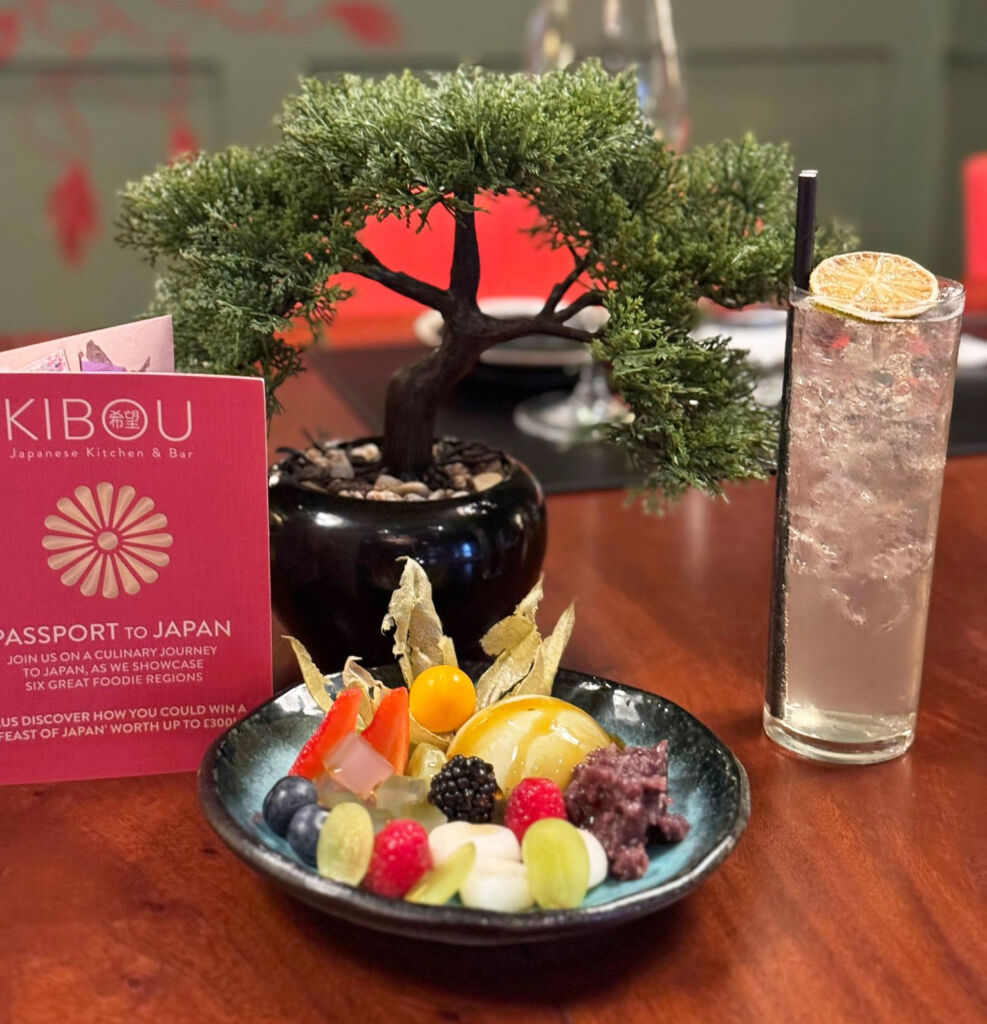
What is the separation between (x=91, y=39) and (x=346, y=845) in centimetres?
319

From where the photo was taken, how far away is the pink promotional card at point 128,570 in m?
0.83

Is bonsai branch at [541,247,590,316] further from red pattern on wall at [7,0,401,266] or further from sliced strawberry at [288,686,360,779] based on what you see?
red pattern on wall at [7,0,401,266]

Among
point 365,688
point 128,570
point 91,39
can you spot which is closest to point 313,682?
point 365,688

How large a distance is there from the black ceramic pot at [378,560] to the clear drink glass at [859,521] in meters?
0.21

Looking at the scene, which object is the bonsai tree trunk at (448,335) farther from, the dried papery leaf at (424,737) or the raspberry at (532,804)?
the raspberry at (532,804)

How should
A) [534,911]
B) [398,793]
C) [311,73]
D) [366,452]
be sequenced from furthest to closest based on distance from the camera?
[311,73]
[366,452]
[398,793]
[534,911]

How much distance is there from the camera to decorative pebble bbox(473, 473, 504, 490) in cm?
104

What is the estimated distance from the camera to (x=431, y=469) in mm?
1059

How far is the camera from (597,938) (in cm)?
72

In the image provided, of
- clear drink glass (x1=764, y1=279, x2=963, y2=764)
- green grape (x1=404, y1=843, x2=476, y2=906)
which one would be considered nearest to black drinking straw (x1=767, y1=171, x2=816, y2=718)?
clear drink glass (x1=764, y1=279, x2=963, y2=764)

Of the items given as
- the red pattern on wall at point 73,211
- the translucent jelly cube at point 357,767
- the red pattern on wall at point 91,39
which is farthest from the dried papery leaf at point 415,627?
the red pattern on wall at point 73,211

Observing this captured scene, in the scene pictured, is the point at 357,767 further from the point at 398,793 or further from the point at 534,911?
the point at 534,911

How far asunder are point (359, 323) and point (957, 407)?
967 mm

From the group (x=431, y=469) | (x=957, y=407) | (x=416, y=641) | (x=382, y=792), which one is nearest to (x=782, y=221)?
(x=431, y=469)
